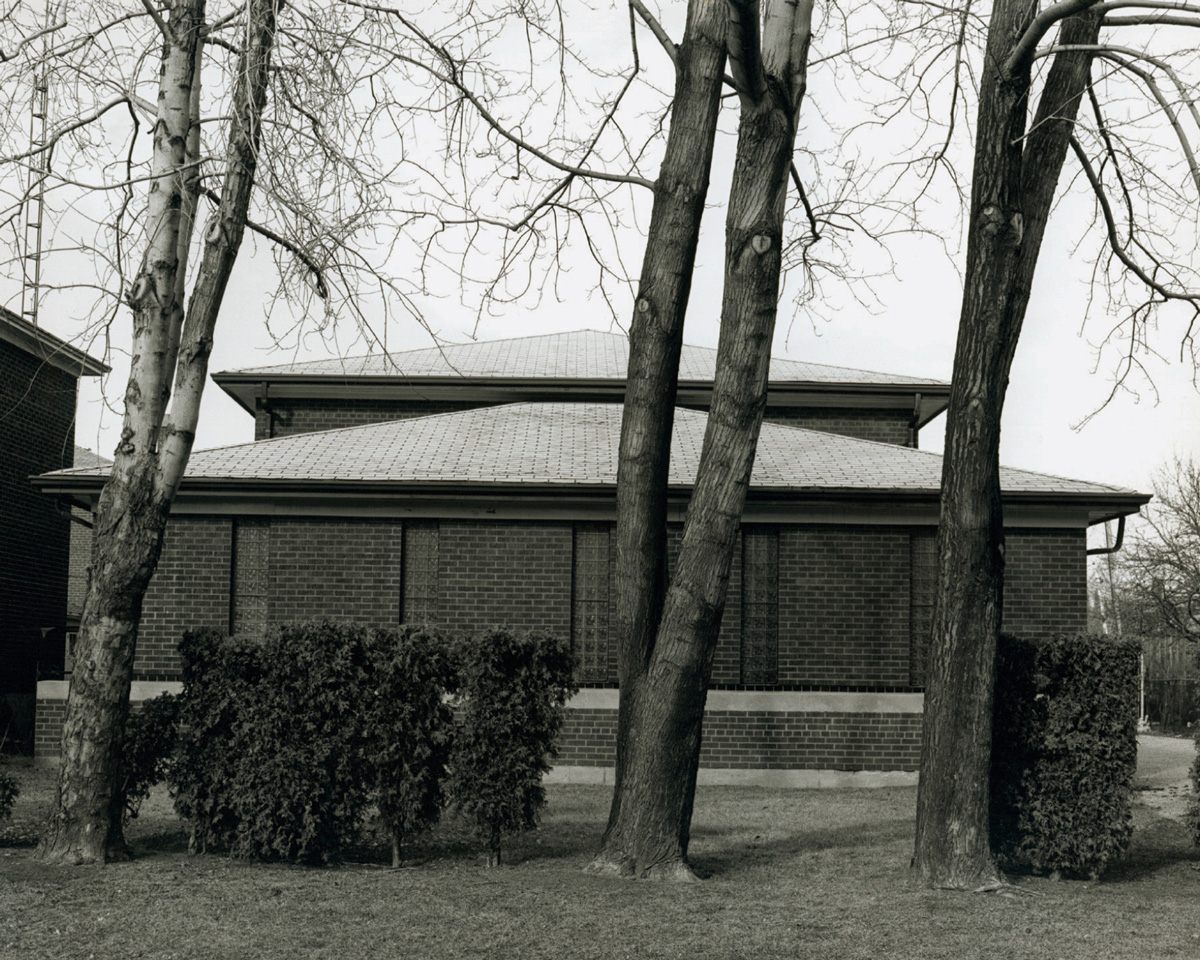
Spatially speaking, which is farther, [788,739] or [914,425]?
[914,425]

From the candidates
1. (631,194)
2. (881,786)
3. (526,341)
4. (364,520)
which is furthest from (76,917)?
(526,341)

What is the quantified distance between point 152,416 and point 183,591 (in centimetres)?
784

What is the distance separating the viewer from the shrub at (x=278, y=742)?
8805 mm

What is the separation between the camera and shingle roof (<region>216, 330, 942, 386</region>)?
20.9m

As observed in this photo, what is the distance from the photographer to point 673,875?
335 inches

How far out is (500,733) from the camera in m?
9.05

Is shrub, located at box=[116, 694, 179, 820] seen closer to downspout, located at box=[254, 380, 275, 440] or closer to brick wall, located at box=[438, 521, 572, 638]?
brick wall, located at box=[438, 521, 572, 638]

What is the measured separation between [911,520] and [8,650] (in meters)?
14.6

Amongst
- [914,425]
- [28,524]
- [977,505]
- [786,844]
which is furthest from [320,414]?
[977,505]

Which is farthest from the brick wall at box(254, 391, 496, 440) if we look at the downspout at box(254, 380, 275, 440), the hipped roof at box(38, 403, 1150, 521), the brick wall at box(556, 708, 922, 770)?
the brick wall at box(556, 708, 922, 770)

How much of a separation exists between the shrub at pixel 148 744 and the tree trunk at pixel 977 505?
5602mm

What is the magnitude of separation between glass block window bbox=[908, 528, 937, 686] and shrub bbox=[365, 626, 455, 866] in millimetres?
8732

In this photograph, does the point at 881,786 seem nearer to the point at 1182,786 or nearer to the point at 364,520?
the point at 1182,786

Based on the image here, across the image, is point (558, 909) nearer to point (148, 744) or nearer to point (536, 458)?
point (148, 744)
